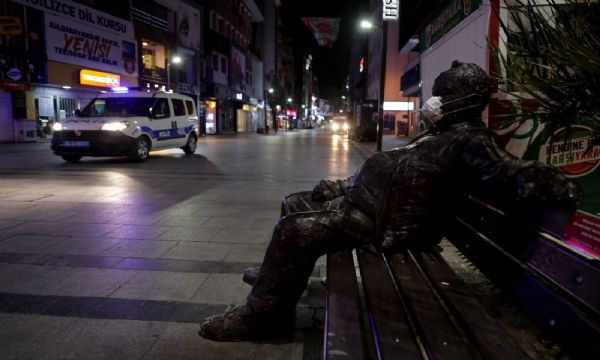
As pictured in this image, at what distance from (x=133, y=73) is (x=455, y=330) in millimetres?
31833

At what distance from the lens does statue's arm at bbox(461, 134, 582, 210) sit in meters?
1.60

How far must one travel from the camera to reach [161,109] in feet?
49.6

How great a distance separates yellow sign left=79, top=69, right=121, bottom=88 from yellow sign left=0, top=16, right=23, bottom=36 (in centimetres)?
417

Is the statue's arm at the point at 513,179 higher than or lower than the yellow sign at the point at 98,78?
lower

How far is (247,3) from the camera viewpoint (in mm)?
58281

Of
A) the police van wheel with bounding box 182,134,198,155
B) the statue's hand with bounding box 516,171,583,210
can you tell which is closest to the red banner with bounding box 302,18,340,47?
the police van wheel with bounding box 182,134,198,155

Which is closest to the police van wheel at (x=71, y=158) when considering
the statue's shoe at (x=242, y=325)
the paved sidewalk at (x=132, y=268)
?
the paved sidewalk at (x=132, y=268)


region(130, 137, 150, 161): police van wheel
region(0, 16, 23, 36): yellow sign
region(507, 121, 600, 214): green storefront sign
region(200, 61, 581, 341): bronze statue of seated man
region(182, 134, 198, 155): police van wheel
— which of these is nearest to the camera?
region(200, 61, 581, 341): bronze statue of seated man

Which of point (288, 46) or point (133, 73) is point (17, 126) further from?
point (288, 46)

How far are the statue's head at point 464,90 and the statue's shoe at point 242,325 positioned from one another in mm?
1349

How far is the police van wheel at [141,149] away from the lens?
534 inches

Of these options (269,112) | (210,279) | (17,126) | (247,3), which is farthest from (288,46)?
(210,279)

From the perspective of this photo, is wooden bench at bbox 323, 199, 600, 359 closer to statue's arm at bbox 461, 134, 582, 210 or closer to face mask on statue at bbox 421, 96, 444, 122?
statue's arm at bbox 461, 134, 582, 210

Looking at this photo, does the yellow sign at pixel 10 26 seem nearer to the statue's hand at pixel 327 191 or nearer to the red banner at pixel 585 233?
the statue's hand at pixel 327 191
